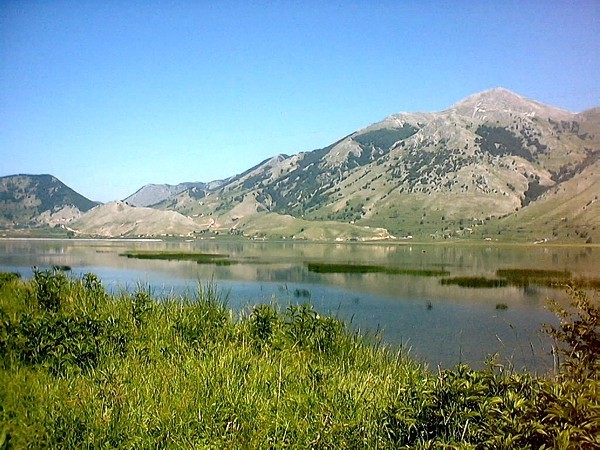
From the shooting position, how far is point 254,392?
222 inches

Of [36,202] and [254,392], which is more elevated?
[36,202]

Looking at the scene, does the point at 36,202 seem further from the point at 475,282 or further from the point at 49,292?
the point at 49,292

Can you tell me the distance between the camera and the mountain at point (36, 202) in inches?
5645

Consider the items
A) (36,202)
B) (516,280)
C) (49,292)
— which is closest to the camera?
(49,292)

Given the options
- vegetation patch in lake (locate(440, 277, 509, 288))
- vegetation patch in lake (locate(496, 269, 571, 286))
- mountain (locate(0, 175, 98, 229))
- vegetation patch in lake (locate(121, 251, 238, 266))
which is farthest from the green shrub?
mountain (locate(0, 175, 98, 229))

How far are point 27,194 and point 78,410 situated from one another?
183 metres

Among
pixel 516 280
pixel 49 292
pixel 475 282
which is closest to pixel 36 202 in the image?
pixel 475 282

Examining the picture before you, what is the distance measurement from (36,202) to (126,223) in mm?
28887

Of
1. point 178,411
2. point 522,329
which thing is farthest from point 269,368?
point 522,329

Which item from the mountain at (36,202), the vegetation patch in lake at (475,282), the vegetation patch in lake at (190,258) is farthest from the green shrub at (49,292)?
the mountain at (36,202)

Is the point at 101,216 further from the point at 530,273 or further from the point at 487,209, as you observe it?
the point at 530,273

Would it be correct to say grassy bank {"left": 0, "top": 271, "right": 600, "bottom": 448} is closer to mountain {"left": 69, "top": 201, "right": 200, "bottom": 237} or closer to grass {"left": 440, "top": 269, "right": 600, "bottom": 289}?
grass {"left": 440, "top": 269, "right": 600, "bottom": 289}

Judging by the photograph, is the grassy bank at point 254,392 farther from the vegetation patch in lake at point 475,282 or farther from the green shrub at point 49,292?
the vegetation patch in lake at point 475,282

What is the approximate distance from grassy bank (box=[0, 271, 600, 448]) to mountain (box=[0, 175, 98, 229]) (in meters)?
139
